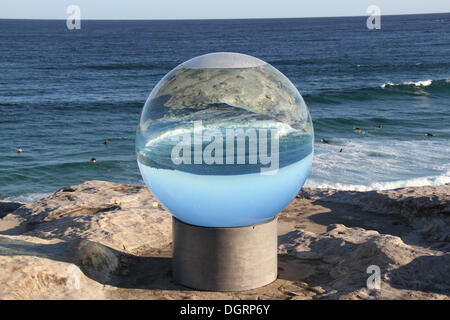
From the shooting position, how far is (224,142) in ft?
19.2

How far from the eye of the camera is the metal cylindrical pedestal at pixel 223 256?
6012mm

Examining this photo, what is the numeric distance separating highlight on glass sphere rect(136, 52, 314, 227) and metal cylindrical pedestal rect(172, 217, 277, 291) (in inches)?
4.4

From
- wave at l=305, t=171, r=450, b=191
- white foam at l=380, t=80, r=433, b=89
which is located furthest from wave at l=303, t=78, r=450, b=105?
wave at l=305, t=171, r=450, b=191

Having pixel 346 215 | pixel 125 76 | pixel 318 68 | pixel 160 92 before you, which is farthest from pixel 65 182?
pixel 318 68

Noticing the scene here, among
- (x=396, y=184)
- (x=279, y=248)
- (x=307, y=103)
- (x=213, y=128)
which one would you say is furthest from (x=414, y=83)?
(x=213, y=128)

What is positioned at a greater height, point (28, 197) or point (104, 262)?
point (104, 262)

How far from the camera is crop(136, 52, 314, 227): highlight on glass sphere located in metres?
5.75

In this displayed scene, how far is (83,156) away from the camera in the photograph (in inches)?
835

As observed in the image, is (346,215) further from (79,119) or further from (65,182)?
(79,119)

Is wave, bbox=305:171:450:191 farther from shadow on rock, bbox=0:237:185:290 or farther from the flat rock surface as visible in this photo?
shadow on rock, bbox=0:237:185:290

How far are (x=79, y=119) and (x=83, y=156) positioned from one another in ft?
21.8

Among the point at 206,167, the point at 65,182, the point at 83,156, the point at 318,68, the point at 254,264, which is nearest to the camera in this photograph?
the point at 206,167

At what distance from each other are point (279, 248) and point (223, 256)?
1536 mm

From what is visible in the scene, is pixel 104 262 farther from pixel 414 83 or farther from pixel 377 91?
pixel 414 83
